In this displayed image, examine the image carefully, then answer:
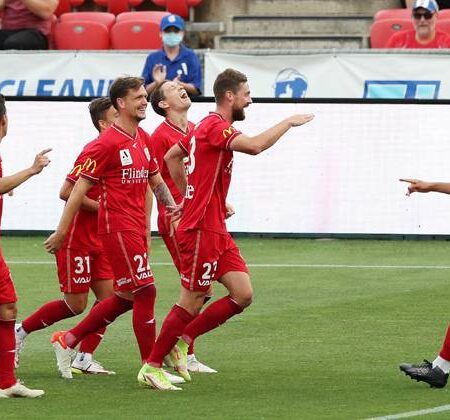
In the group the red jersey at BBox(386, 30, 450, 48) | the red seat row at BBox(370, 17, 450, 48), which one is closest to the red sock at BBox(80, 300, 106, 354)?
the red jersey at BBox(386, 30, 450, 48)

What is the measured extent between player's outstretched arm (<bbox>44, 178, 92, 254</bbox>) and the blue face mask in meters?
10.0

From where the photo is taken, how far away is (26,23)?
70.1ft

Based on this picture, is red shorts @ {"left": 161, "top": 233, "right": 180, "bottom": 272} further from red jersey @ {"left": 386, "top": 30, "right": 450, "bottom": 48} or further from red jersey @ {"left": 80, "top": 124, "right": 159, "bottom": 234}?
red jersey @ {"left": 386, "top": 30, "right": 450, "bottom": 48}

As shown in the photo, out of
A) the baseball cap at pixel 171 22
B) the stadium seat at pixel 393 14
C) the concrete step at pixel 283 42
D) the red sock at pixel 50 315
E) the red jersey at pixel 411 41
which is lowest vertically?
the red sock at pixel 50 315

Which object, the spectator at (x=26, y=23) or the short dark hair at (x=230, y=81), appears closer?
the short dark hair at (x=230, y=81)

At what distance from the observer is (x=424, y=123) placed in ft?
59.1

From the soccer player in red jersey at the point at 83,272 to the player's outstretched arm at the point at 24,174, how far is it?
1.43m

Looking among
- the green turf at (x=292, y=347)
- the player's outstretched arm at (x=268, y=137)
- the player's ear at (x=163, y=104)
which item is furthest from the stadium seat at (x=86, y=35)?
the player's outstretched arm at (x=268, y=137)

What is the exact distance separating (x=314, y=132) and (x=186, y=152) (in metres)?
8.15

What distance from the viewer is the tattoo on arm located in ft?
32.9

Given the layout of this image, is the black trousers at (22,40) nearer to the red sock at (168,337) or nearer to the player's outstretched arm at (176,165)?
the player's outstretched arm at (176,165)

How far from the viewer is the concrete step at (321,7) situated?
74.1 ft

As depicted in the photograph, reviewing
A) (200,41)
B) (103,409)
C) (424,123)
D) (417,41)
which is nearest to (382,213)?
(424,123)

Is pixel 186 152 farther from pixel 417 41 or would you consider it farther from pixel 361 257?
pixel 417 41
